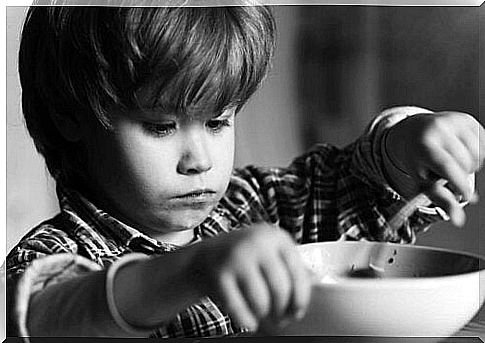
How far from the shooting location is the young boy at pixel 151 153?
622 mm

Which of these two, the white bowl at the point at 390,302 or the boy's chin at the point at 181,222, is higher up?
the boy's chin at the point at 181,222

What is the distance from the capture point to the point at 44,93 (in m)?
0.64

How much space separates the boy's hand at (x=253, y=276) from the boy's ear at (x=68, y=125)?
0.13 m

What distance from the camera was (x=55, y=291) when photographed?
61 centimetres

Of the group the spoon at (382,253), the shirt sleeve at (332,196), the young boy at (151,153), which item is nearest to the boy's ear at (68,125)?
the young boy at (151,153)

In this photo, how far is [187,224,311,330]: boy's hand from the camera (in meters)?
0.55

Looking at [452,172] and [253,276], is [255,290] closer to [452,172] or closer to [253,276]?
[253,276]

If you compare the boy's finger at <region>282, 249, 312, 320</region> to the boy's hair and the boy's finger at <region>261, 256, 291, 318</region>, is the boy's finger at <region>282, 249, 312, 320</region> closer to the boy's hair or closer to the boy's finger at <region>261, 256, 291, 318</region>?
the boy's finger at <region>261, 256, 291, 318</region>

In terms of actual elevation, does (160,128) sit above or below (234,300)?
above

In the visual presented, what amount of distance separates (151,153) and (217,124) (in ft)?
0.17

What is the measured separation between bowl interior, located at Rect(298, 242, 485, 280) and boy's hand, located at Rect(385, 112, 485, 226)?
0.10 feet

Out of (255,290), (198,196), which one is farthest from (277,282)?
(198,196)

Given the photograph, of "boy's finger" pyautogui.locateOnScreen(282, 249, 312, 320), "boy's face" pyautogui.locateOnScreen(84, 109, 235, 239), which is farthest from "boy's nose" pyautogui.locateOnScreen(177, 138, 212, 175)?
"boy's finger" pyautogui.locateOnScreen(282, 249, 312, 320)

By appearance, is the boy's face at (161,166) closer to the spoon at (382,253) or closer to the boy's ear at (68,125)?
the boy's ear at (68,125)
